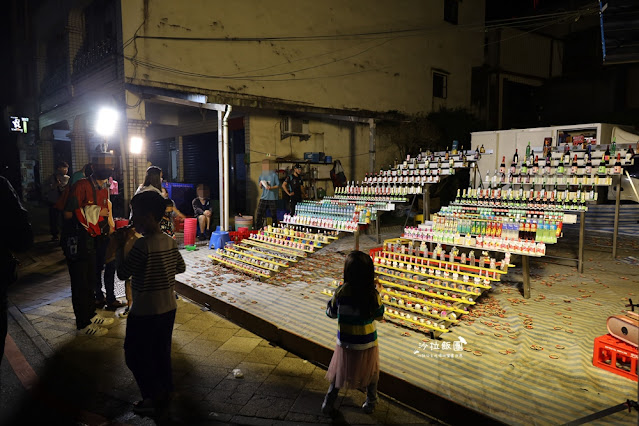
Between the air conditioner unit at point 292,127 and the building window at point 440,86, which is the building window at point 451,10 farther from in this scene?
the air conditioner unit at point 292,127

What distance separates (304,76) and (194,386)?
13.3 metres

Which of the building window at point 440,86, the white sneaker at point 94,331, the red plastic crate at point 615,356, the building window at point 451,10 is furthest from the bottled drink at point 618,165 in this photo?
the building window at point 451,10

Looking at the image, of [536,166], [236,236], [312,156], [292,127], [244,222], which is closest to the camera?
[536,166]

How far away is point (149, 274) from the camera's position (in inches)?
137

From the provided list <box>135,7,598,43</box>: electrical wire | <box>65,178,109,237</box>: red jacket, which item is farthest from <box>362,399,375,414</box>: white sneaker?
<box>135,7,598,43</box>: electrical wire

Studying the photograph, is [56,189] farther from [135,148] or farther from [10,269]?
[10,269]

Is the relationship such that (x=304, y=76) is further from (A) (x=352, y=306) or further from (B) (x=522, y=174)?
(A) (x=352, y=306)

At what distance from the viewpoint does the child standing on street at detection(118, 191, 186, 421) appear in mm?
3486

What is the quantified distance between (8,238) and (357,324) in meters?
3.12

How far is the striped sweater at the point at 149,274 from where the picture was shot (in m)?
3.48

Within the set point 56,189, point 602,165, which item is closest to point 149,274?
point 602,165

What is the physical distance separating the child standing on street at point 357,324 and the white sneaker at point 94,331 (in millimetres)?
3700

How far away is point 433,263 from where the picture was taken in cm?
699

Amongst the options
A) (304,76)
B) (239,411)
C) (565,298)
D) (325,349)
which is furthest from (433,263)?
(304,76)
